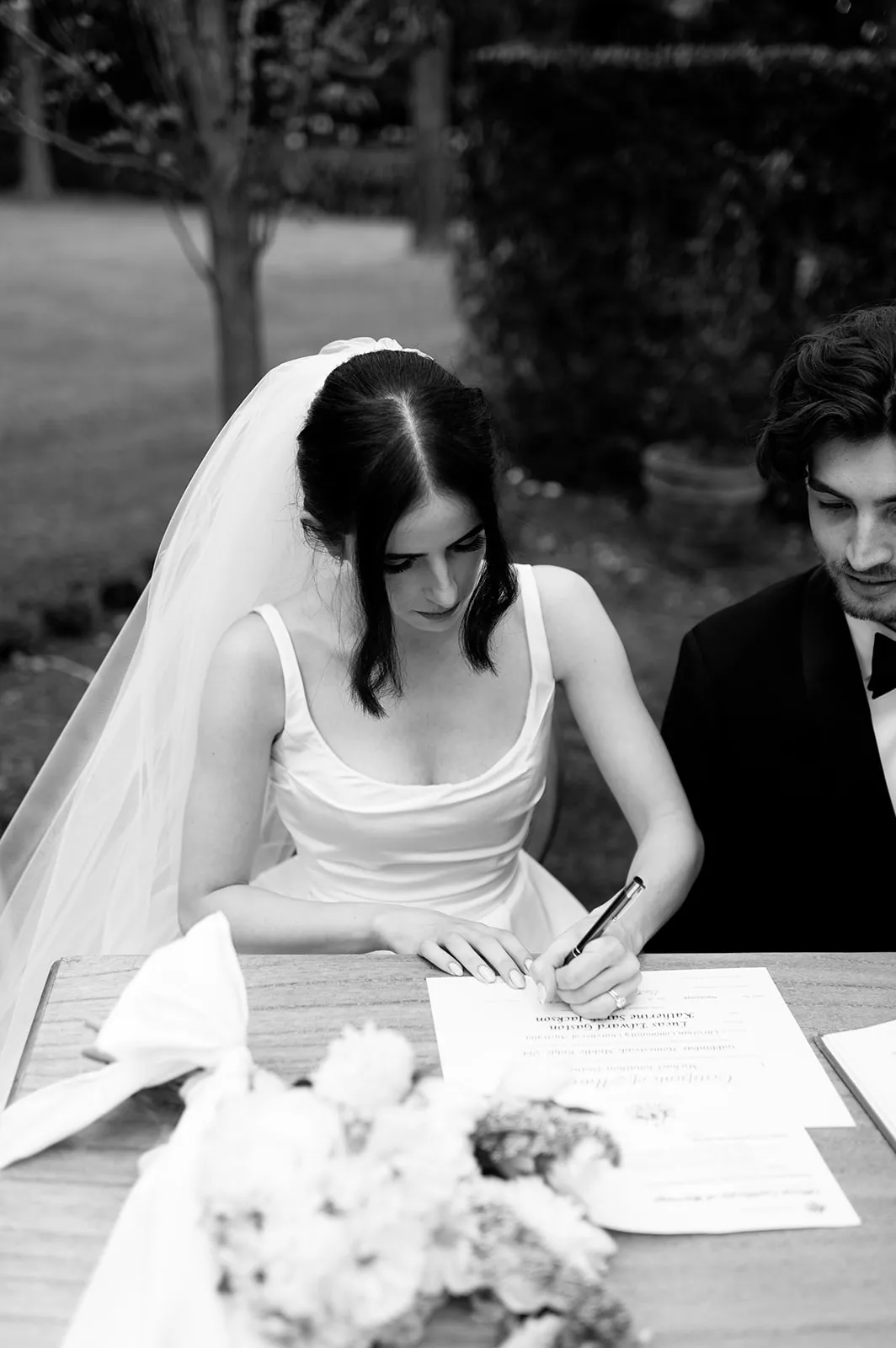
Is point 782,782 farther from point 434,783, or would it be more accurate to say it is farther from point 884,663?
point 434,783

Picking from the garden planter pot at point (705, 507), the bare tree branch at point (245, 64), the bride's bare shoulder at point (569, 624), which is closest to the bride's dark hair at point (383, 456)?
the bride's bare shoulder at point (569, 624)

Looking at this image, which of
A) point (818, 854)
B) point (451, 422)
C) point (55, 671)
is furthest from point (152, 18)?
point (818, 854)

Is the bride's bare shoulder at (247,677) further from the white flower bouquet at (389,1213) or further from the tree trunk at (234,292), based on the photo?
the tree trunk at (234,292)

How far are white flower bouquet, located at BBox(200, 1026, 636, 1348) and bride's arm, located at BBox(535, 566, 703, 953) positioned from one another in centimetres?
103

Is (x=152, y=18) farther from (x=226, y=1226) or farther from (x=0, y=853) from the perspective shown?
(x=226, y=1226)

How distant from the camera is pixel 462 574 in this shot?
7.16ft

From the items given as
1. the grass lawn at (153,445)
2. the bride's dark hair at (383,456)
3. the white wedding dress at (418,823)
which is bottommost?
the grass lawn at (153,445)

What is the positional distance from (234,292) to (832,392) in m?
3.34

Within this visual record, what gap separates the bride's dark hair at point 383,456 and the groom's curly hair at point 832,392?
478mm

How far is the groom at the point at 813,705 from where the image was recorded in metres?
2.13

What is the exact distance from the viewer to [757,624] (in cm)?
248

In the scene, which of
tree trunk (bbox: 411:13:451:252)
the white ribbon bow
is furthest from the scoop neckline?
tree trunk (bbox: 411:13:451:252)

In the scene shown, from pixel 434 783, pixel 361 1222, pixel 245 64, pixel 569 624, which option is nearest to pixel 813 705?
pixel 569 624

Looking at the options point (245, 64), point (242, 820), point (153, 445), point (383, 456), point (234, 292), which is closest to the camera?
point (383, 456)
